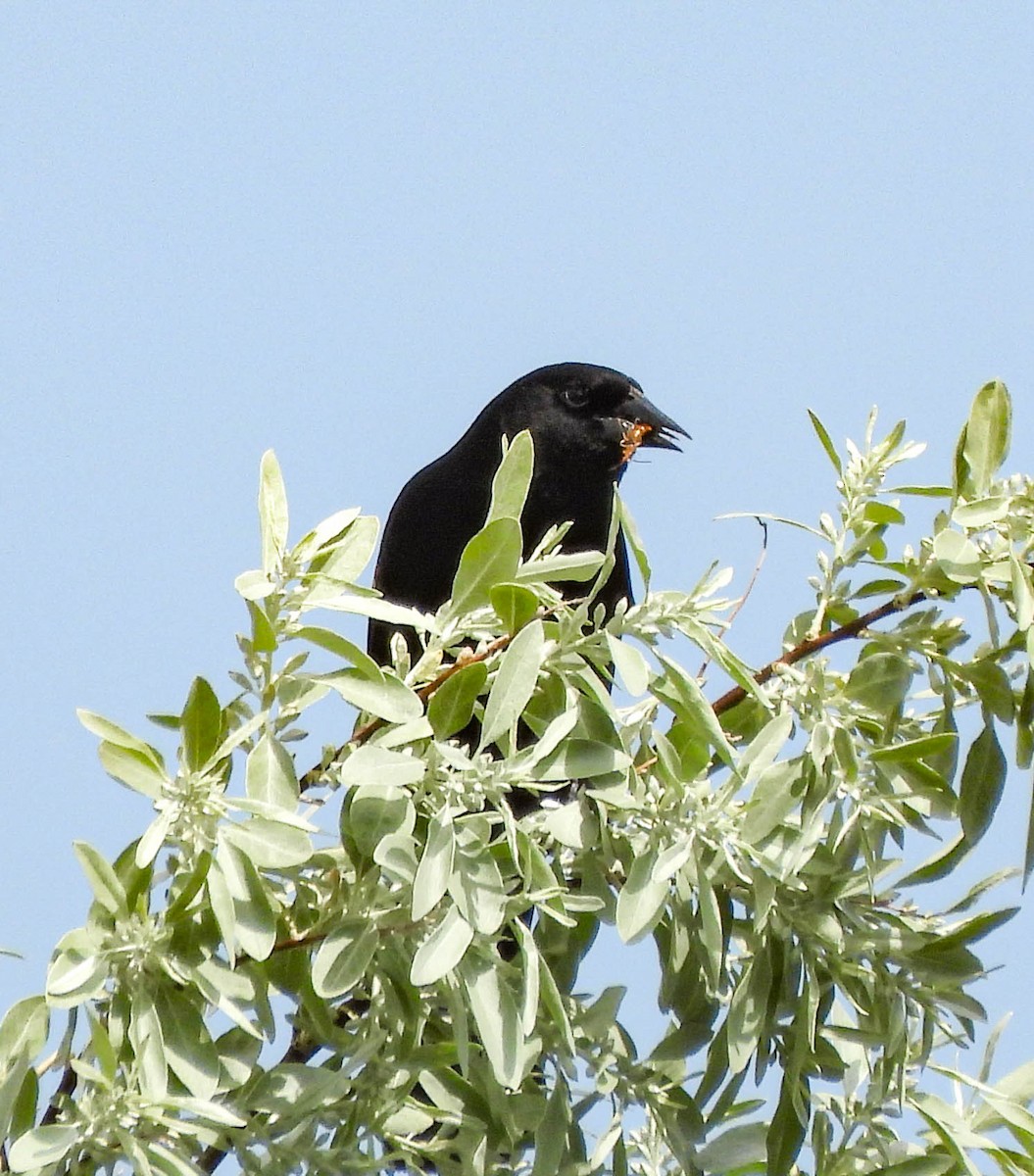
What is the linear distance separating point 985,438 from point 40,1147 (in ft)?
3.39

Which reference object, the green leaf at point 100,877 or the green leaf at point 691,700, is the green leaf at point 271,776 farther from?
the green leaf at point 691,700

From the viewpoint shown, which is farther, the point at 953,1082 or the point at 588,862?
the point at 953,1082

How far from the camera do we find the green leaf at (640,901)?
1.38 m

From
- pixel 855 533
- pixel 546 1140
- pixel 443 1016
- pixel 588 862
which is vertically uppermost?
pixel 855 533

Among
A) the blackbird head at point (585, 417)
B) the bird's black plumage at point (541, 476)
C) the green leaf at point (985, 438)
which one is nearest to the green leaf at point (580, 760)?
the green leaf at point (985, 438)

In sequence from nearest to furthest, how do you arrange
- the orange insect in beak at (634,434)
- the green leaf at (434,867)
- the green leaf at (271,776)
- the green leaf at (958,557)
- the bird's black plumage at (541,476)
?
the green leaf at (434,867), the green leaf at (271,776), the green leaf at (958,557), the bird's black plumage at (541,476), the orange insect in beak at (634,434)

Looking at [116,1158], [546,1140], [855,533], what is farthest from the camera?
[855,533]

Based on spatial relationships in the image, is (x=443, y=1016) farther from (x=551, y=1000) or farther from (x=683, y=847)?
(x=683, y=847)

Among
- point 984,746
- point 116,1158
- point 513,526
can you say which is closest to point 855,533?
point 984,746

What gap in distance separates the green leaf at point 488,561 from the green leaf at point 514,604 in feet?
0.06

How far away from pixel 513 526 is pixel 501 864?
289 mm

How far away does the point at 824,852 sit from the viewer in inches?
60.0

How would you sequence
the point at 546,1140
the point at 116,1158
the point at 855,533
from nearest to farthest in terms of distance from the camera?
the point at 116,1158, the point at 546,1140, the point at 855,533

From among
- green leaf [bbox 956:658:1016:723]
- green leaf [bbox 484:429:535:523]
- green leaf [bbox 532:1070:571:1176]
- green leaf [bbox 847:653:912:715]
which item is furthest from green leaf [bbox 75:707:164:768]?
green leaf [bbox 956:658:1016:723]
